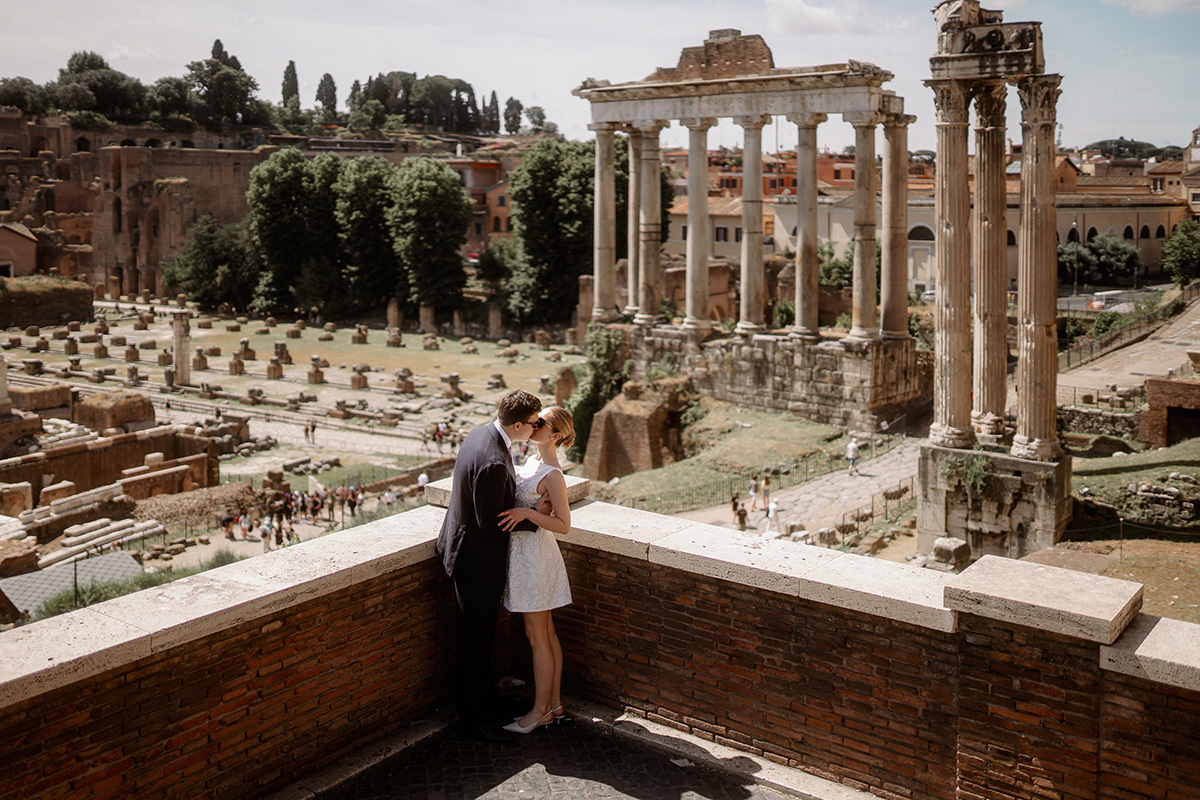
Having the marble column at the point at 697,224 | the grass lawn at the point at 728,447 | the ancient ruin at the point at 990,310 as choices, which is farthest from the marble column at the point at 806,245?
the ancient ruin at the point at 990,310

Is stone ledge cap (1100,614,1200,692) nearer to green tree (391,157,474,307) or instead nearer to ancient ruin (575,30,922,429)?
ancient ruin (575,30,922,429)

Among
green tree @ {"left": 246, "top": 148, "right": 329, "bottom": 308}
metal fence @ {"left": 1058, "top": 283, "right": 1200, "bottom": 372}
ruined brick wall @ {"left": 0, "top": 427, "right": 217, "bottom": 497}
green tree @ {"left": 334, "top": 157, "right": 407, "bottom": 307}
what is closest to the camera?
ruined brick wall @ {"left": 0, "top": 427, "right": 217, "bottom": 497}

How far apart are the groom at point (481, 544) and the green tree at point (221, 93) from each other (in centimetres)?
9940

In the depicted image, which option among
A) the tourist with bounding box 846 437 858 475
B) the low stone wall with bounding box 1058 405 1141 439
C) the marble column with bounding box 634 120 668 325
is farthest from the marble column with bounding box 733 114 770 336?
the low stone wall with bounding box 1058 405 1141 439

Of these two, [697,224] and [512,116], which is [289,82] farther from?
[697,224]

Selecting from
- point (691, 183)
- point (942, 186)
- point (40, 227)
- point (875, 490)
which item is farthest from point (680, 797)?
point (40, 227)

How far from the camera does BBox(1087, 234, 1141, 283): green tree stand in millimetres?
48844

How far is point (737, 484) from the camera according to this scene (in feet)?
68.3

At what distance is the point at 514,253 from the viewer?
180ft

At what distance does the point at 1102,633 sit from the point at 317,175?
57.5 m

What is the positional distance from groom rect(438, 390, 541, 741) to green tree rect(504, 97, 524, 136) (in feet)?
464

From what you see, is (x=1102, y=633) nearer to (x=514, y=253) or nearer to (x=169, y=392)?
(x=169, y=392)

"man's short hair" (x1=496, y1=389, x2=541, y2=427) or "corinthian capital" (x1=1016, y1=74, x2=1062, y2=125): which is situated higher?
"corinthian capital" (x1=1016, y1=74, x2=1062, y2=125)

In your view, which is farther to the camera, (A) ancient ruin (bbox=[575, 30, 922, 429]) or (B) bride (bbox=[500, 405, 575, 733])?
(A) ancient ruin (bbox=[575, 30, 922, 429])
